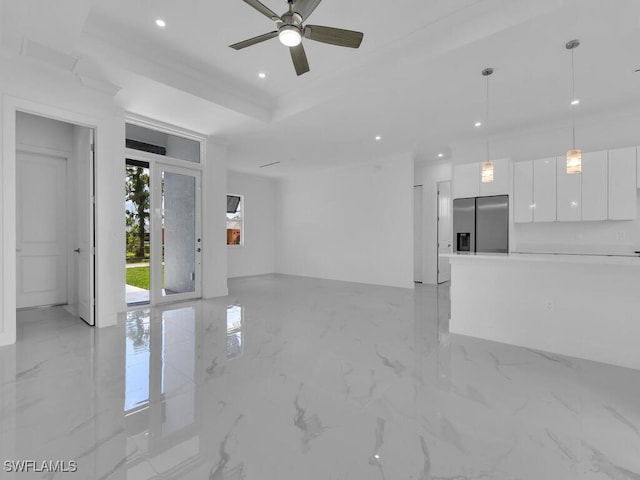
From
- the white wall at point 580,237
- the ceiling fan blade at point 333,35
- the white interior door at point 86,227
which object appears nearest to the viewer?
the ceiling fan blade at point 333,35

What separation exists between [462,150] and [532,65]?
2.75 meters

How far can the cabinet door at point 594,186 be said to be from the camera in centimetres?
443

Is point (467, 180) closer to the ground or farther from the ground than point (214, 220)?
farther from the ground

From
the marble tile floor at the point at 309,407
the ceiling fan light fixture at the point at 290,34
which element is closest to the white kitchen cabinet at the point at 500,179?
the marble tile floor at the point at 309,407

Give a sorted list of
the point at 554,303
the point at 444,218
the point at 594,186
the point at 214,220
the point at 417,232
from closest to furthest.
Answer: the point at 554,303 → the point at 594,186 → the point at 214,220 → the point at 444,218 → the point at 417,232

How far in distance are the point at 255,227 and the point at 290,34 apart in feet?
23.1

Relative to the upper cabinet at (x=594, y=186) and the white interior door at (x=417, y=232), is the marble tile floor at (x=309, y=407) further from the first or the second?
the white interior door at (x=417, y=232)

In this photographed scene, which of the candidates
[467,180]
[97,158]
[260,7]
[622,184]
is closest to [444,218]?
[467,180]

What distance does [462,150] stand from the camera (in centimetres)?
605

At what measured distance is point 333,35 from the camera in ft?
8.30

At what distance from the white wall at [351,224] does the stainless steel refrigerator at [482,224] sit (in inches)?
49.8

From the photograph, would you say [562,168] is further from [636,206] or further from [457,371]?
[457,371]

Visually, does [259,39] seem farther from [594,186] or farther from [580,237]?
[580,237]

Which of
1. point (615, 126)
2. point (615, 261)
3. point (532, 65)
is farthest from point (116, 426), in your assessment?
point (615, 126)
